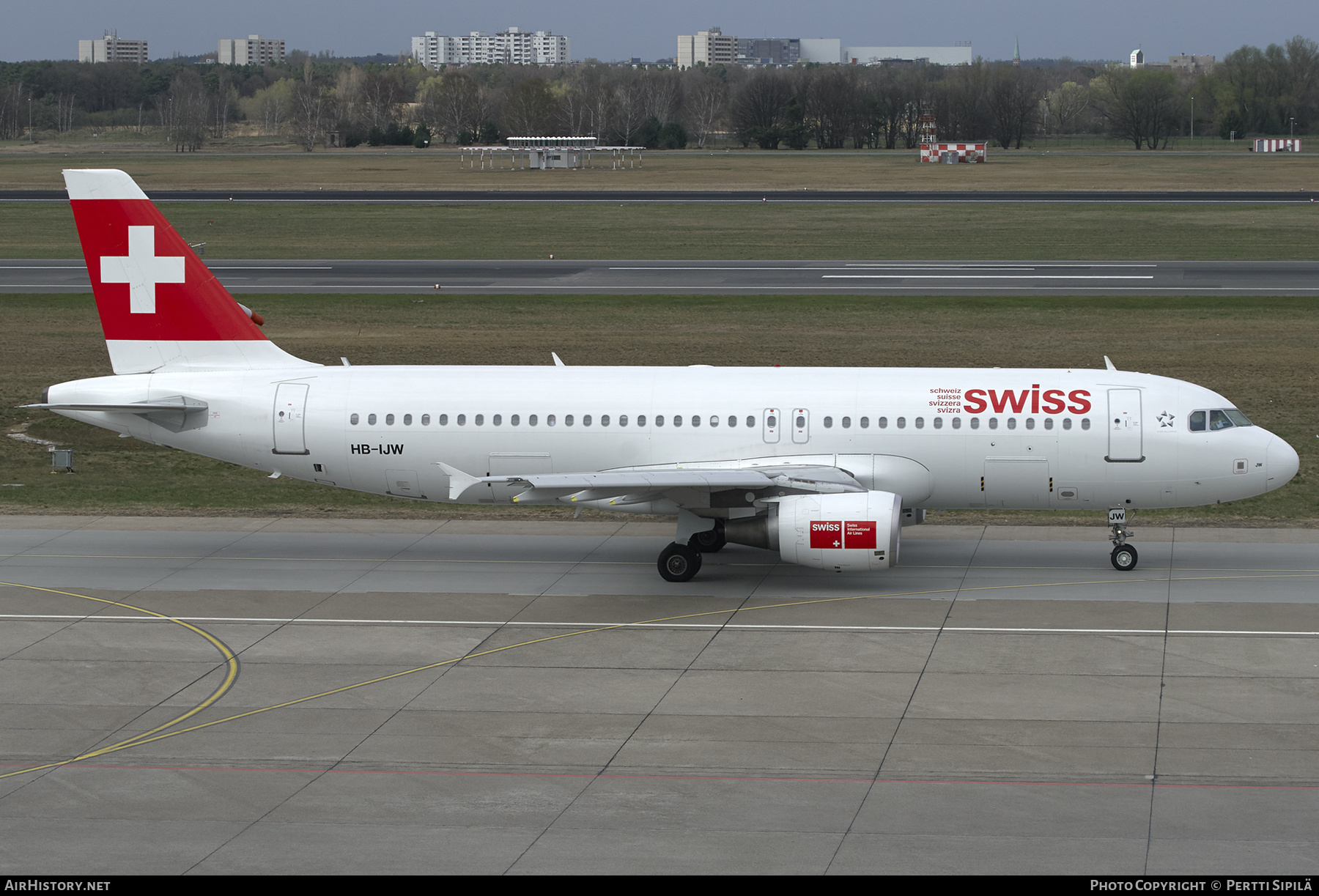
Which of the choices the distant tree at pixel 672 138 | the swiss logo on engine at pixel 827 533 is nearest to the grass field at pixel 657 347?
the swiss logo on engine at pixel 827 533

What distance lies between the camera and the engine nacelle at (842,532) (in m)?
26.3

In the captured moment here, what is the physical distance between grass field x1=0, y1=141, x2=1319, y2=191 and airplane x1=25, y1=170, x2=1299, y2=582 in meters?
91.9

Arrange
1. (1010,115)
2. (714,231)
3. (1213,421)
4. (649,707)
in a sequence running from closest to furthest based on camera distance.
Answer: (649,707) → (1213,421) → (714,231) → (1010,115)

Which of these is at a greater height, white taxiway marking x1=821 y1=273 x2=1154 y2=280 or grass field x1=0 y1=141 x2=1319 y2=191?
grass field x1=0 y1=141 x2=1319 y2=191

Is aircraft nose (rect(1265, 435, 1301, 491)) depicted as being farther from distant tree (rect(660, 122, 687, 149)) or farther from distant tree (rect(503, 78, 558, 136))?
distant tree (rect(503, 78, 558, 136))

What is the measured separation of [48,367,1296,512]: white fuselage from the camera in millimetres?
28656

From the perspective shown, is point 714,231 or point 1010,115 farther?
point 1010,115

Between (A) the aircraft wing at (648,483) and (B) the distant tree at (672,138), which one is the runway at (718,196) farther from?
(A) the aircraft wing at (648,483)

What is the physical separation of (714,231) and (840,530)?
6650 centimetres

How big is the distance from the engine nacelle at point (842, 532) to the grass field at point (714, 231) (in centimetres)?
5459

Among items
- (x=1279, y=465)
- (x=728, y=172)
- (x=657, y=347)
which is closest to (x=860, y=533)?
(x=1279, y=465)

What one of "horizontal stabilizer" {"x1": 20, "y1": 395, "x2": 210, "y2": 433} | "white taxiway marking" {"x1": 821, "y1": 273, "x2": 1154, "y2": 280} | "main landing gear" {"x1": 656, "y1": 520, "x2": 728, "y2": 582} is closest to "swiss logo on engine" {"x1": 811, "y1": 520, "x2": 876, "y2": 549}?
"main landing gear" {"x1": 656, "y1": 520, "x2": 728, "y2": 582}

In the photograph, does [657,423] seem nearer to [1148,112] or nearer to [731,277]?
→ [731,277]

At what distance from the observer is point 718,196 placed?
11188 centimetres
